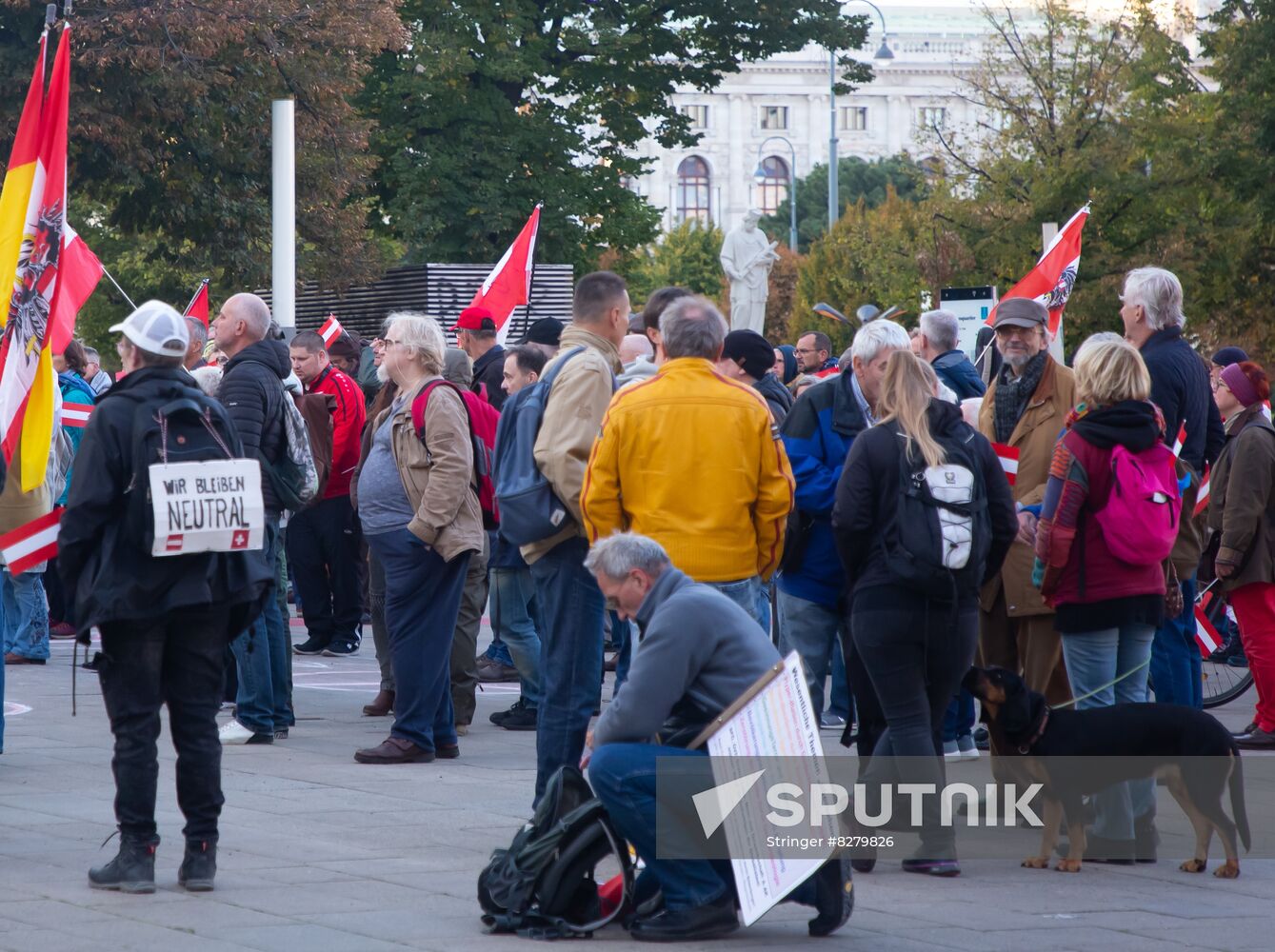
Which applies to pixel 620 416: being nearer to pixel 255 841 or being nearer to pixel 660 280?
pixel 255 841

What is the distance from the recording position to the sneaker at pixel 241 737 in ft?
31.2

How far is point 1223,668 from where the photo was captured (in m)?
12.0

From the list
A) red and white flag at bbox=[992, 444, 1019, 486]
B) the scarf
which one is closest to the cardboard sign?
red and white flag at bbox=[992, 444, 1019, 486]

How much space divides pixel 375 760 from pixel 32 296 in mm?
2671

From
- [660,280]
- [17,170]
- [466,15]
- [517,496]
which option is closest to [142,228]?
[466,15]

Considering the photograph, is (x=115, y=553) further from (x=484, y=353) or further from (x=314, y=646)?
(x=314, y=646)

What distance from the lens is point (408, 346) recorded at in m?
8.91

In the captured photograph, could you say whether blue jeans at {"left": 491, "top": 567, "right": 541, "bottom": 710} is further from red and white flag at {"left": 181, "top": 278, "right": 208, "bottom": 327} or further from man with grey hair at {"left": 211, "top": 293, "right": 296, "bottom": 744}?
red and white flag at {"left": 181, "top": 278, "right": 208, "bottom": 327}

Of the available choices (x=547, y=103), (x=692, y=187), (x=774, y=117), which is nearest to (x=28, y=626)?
(x=547, y=103)

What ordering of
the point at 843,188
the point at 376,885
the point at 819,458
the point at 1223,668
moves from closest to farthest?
1. the point at 376,885
2. the point at 819,458
3. the point at 1223,668
4. the point at 843,188

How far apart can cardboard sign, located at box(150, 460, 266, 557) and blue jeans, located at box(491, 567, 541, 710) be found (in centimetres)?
Answer: 372

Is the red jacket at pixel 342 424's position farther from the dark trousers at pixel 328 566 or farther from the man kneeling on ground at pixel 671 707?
the man kneeling on ground at pixel 671 707

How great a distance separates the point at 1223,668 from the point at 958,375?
3.30 metres

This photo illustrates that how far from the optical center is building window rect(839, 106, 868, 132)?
126 m
